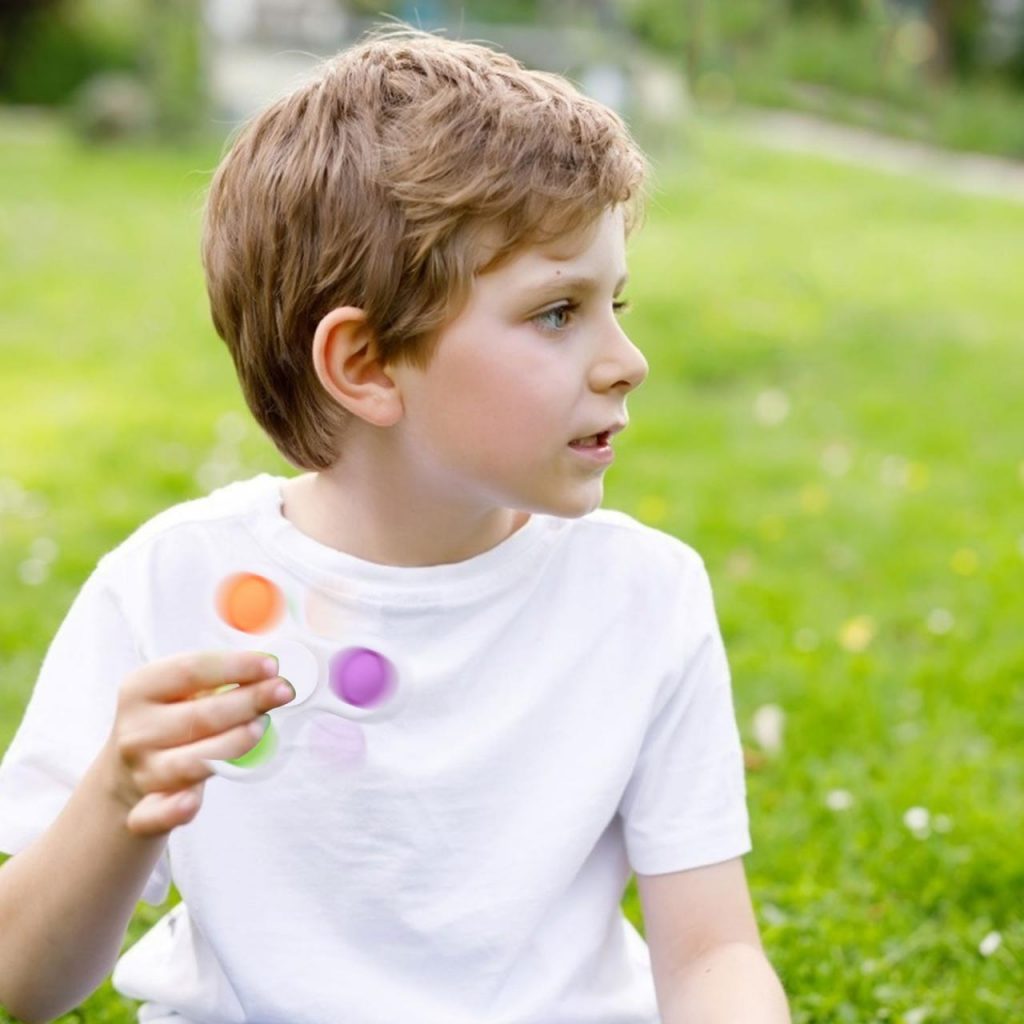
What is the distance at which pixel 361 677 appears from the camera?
1.41 m

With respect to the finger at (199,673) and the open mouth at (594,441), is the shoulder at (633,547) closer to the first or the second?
the open mouth at (594,441)

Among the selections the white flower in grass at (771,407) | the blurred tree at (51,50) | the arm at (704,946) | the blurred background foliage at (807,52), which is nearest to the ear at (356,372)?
the arm at (704,946)

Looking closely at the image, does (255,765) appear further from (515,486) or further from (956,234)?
(956,234)

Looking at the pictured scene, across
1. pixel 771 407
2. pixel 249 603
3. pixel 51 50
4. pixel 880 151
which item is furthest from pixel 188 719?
pixel 51 50

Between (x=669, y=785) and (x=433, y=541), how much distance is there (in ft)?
1.16

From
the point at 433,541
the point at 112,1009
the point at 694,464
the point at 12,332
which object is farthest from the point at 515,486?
the point at 12,332

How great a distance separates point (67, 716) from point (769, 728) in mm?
1696

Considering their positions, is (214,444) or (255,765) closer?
(255,765)

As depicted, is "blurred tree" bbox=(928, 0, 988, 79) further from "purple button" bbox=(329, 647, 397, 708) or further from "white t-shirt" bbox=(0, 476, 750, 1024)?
"purple button" bbox=(329, 647, 397, 708)

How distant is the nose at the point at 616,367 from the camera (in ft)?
4.97

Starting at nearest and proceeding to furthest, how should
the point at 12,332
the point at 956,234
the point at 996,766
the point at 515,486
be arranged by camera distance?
1. the point at 515,486
2. the point at 996,766
3. the point at 12,332
4. the point at 956,234

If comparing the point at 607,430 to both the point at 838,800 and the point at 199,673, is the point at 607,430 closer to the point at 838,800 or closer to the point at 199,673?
the point at 199,673

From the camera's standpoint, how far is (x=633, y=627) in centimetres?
167

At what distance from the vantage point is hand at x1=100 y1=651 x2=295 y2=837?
1257 millimetres
